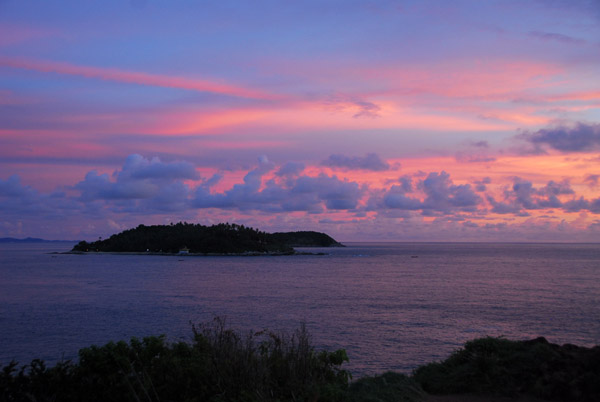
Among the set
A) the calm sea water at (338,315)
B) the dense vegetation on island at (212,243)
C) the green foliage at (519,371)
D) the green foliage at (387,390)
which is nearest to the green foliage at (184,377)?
the green foliage at (387,390)

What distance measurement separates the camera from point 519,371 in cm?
1112

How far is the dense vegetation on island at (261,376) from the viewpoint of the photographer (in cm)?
892

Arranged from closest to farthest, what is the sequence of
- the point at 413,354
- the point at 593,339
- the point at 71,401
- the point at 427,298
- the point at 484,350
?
the point at 71,401, the point at 484,350, the point at 413,354, the point at 593,339, the point at 427,298

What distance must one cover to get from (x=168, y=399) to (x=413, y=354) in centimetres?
1380

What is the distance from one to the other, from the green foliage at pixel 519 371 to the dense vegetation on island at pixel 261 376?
0.07 ft

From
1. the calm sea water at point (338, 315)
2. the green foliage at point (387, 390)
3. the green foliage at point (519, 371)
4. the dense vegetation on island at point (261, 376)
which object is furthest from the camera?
the calm sea water at point (338, 315)

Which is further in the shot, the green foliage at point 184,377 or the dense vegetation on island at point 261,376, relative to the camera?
the dense vegetation on island at point 261,376

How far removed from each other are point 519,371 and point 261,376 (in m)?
5.89

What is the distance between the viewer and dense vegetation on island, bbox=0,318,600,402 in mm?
8922

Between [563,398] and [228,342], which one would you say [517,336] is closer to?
[563,398]

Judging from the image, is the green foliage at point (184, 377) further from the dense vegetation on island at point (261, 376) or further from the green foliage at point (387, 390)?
the green foliage at point (387, 390)

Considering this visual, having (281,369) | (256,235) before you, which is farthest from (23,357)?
(256,235)

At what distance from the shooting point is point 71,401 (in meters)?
8.98

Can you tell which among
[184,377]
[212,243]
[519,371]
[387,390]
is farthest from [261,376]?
[212,243]
